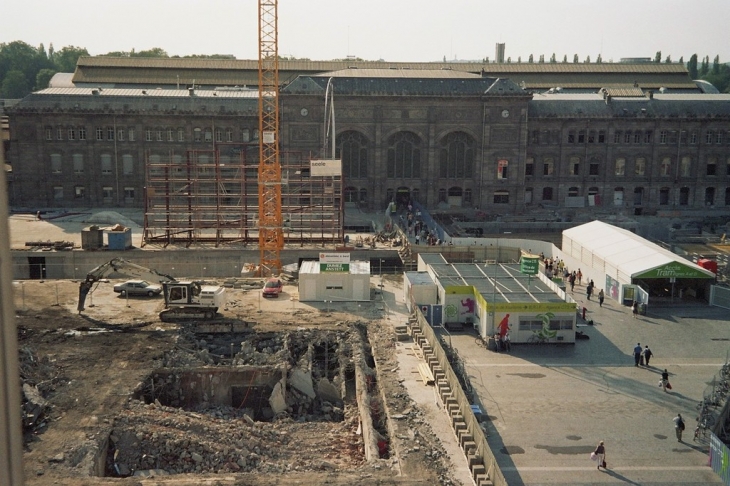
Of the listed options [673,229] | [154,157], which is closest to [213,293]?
[154,157]

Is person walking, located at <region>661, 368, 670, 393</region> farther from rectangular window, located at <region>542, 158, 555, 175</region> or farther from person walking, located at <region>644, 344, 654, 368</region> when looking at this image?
rectangular window, located at <region>542, 158, 555, 175</region>

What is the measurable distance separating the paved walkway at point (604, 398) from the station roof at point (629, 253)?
296cm

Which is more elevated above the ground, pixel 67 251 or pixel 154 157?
pixel 154 157

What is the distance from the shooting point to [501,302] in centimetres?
4428

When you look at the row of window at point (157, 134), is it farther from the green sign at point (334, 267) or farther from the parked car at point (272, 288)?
the green sign at point (334, 267)

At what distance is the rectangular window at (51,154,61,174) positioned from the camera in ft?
287

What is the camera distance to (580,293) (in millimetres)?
56000

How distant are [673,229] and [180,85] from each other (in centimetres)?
6129

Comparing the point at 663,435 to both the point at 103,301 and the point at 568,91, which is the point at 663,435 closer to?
the point at 103,301

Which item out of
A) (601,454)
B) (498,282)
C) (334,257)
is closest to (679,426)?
(601,454)

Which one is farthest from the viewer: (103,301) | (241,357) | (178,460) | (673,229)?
(673,229)

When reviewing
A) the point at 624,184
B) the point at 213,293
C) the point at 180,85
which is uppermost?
the point at 180,85

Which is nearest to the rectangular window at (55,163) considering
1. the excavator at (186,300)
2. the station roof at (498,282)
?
the excavator at (186,300)

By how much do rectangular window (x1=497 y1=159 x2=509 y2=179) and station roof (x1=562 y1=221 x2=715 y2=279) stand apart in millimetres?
23120
